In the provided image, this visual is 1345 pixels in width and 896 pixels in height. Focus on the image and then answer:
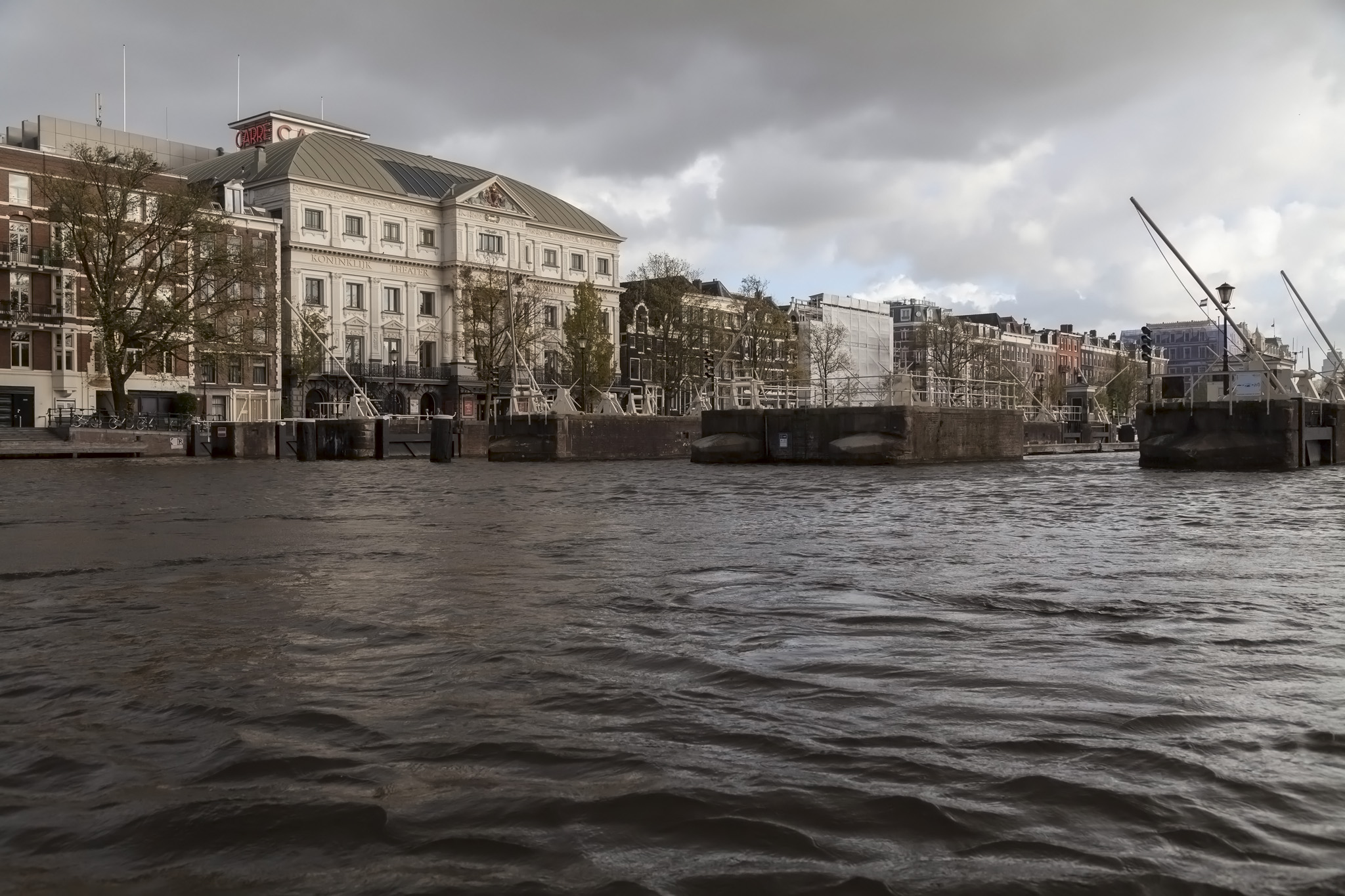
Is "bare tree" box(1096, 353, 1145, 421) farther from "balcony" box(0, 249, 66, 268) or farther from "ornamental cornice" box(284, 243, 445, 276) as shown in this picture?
"balcony" box(0, 249, 66, 268)

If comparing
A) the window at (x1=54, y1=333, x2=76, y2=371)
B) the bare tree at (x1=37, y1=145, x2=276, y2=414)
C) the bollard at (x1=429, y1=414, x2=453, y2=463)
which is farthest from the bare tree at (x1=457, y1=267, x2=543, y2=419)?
the window at (x1=54, y1=333, x2=76, y2=371)

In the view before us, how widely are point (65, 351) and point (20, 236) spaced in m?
6.18

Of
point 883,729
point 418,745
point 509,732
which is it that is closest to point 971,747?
point 883,729

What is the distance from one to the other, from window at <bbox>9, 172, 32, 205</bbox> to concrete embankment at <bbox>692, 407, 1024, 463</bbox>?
39.6 meters

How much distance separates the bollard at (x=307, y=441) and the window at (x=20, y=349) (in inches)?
789

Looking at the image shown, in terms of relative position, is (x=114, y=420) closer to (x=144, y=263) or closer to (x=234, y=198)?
(x=144, y=263)

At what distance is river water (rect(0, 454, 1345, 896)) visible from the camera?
3.40m

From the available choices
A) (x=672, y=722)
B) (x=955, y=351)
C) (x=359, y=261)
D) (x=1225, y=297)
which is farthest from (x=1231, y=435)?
(x=955, y=351)

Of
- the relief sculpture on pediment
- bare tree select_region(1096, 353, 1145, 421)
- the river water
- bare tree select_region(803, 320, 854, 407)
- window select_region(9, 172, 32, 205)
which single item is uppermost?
the relief sculpture on pediment

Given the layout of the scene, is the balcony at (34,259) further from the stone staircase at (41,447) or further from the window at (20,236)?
the stone staircase at (41,447)

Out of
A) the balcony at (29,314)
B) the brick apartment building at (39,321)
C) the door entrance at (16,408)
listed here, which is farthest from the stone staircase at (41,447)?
the balcony at (29,314)

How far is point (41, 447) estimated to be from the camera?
4959 cm

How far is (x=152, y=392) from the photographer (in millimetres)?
67188

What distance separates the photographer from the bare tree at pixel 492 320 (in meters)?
72.6
